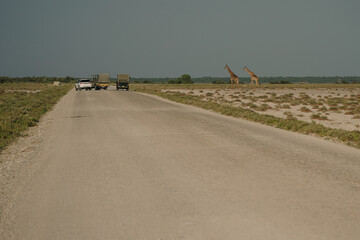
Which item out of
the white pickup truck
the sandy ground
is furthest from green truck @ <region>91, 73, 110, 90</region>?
the sandy ground

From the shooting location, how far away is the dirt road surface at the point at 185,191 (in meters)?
4.38

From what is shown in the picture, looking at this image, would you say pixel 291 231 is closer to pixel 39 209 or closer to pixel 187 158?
pixel 39 209

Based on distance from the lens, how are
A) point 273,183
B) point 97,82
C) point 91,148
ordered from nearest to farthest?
point 273,183 < point 91,148 < point 97,82

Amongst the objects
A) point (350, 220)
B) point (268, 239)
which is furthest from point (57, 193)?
point (350, 220)

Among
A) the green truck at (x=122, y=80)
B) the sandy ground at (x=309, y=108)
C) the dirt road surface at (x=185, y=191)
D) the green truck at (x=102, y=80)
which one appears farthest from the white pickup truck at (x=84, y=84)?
the dirt road surface at (x=185, y=191)

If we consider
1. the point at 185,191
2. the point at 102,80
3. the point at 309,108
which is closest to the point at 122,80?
the point at 102,80

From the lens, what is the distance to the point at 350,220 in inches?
180

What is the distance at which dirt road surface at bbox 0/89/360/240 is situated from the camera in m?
4.38

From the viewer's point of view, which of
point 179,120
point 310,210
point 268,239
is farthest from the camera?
point 179,120

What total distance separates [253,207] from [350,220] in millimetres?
1214

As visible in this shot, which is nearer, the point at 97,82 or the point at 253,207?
the point at 253,207

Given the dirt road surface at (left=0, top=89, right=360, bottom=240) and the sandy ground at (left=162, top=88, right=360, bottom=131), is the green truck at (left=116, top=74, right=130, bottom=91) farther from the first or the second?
the dirt road surface at (left=0, top=89, right=360, bottom=240)

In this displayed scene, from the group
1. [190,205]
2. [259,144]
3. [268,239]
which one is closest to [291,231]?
[268,239]

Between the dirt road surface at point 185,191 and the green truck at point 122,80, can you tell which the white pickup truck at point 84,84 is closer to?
the green truck at point 122,80
